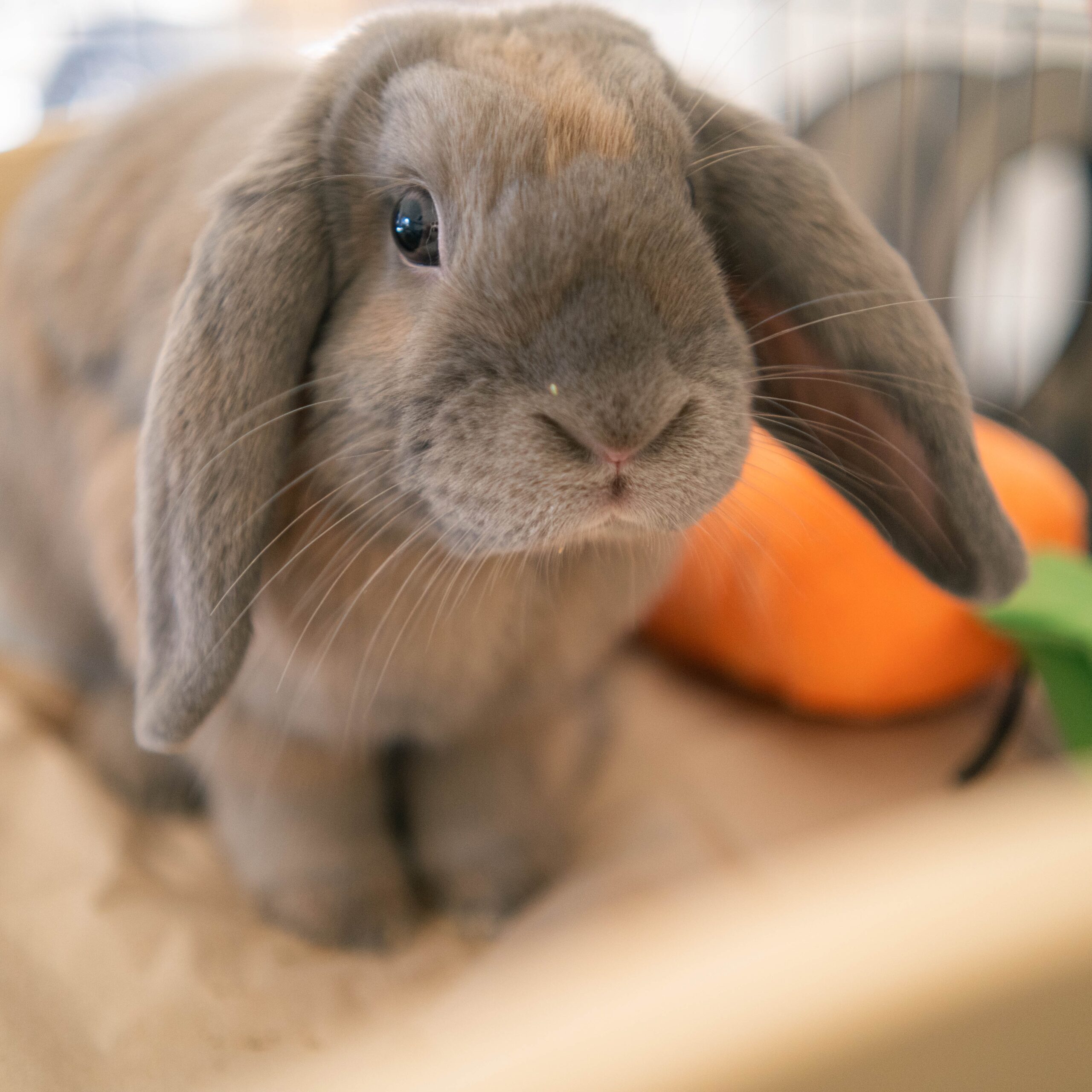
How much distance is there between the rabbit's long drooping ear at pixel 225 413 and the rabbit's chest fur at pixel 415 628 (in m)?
0.06

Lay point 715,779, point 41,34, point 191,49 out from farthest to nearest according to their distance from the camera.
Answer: point 191,49 < point 41,34 < point 715,779

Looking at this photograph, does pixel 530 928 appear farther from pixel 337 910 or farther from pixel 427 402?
pixel 427 402

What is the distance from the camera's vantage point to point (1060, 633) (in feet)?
3.66

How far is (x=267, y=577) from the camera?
0.82 m

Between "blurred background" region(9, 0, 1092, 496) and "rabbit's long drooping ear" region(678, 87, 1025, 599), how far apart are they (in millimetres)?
577

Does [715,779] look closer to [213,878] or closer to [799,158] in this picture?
[213,878]

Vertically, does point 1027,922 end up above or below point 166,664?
above

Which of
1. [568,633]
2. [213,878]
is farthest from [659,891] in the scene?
[213,878]

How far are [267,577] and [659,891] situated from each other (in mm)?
547

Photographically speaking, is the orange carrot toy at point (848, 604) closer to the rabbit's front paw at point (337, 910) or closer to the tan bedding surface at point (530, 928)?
the tan bedding surface at point (530, 928)

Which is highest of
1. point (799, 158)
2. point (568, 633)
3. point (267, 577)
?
point (799, 158)

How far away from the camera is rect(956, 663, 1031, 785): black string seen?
1.24 m

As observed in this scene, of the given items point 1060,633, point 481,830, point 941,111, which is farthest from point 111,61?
point 1060,633

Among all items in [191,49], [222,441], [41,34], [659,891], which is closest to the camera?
[222,441]
